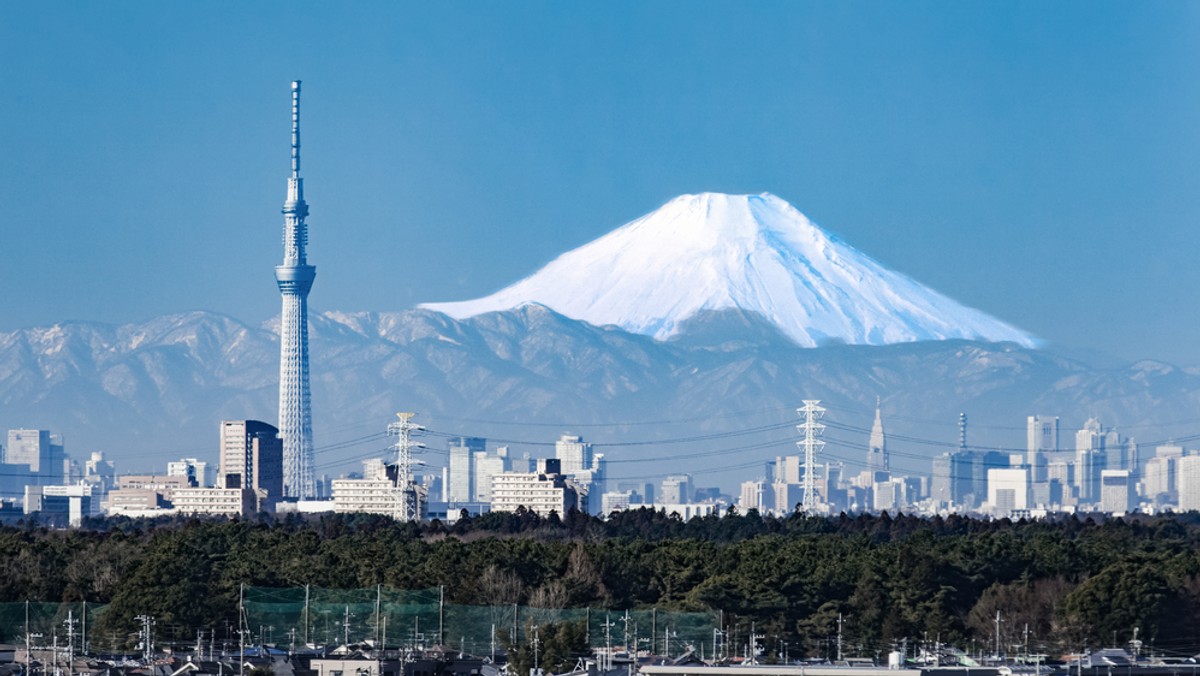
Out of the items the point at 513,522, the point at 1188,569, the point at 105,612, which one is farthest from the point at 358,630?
the point at 513,522

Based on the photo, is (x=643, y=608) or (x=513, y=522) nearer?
(x=643, y=608)

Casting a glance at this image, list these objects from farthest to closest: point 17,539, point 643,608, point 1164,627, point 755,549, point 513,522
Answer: point 513,522 < point 17,539 < point 755,549 < point 643,608 < point 1164,627

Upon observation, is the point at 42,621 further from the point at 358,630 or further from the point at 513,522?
the point at 513,522

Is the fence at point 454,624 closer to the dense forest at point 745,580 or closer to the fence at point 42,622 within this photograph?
the dense forest at point 745,580

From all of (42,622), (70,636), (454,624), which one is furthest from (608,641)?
(42,622)

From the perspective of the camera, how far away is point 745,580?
8250 cm

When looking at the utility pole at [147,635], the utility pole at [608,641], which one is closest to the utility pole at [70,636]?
the utility pole at [147,635]

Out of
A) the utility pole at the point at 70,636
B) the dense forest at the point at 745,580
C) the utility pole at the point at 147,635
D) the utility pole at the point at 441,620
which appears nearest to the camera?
the utility pole at the point at 70,636

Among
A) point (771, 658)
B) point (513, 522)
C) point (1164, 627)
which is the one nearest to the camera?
point (771, 658)

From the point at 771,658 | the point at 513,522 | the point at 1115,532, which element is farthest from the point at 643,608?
the point at 513,522

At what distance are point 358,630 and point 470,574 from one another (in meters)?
10.6

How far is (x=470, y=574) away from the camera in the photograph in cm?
8644

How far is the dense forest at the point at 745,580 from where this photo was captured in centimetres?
7756

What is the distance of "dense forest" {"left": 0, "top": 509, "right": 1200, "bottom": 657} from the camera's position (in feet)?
254
